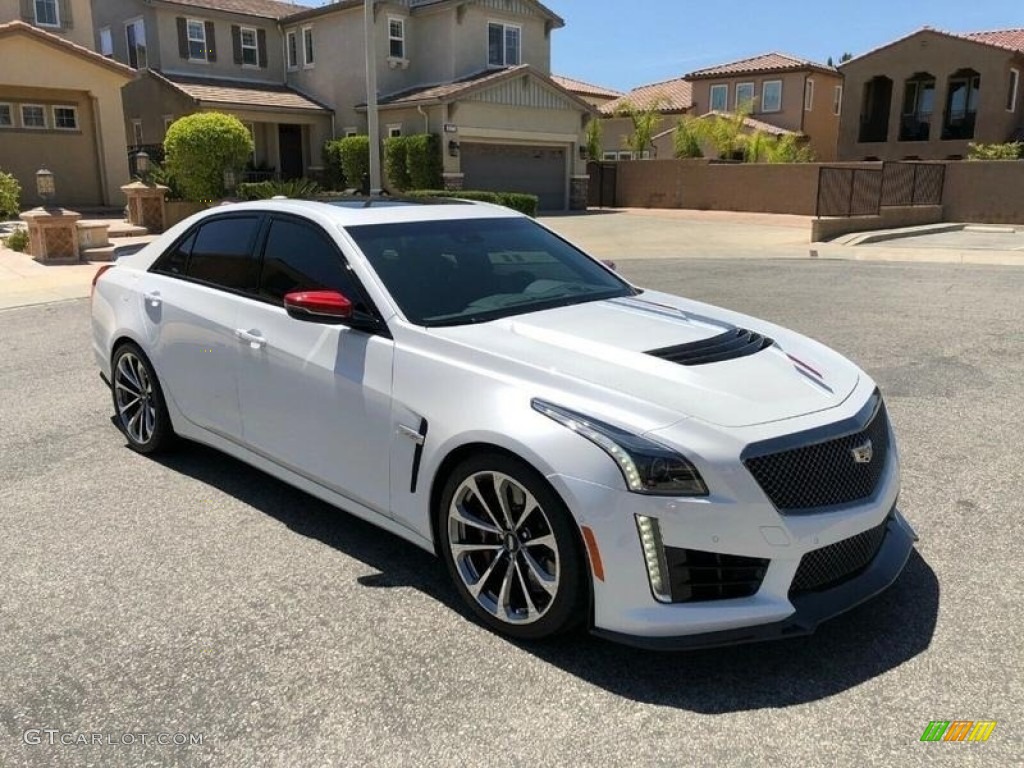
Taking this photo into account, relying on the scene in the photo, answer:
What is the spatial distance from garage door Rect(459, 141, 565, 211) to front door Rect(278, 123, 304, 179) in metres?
7.85

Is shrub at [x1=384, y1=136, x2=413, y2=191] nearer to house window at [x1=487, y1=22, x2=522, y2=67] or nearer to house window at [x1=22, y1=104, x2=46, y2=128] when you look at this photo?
house window at [x1=487, y1=22, x2=522, y2=67]

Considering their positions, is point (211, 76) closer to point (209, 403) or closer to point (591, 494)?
point (209, 403)

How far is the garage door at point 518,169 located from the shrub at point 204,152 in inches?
404

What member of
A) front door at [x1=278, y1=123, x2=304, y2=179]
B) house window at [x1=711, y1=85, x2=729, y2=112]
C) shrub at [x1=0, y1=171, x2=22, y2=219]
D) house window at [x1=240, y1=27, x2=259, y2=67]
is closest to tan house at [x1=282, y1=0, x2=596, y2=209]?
house window at [x1=240, y1=27, x2=259, y2=67]

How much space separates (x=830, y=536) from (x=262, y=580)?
2.35 metres

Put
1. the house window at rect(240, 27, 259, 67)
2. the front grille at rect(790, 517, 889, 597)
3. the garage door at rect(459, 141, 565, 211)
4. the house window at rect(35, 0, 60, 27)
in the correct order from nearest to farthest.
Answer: the front grille at rect(790, 517, 889, 597) → the house window at rect(35, 0, 60, 27) → the garage door at rect(459, 141, 565, 211) → the house window at rect(240, 27, 259, 67)

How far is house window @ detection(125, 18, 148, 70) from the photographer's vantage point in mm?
31234

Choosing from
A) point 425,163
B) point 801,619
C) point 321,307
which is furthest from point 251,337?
point 425,163

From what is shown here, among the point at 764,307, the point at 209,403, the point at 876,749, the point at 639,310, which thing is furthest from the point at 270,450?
the point at 764,307

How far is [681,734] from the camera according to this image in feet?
8.93

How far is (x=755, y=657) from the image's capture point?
3143mm

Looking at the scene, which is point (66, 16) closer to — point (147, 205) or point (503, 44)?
point (147, 205)

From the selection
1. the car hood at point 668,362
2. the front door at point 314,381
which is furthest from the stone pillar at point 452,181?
the car hood at point 668,362

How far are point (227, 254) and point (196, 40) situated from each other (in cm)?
3091
